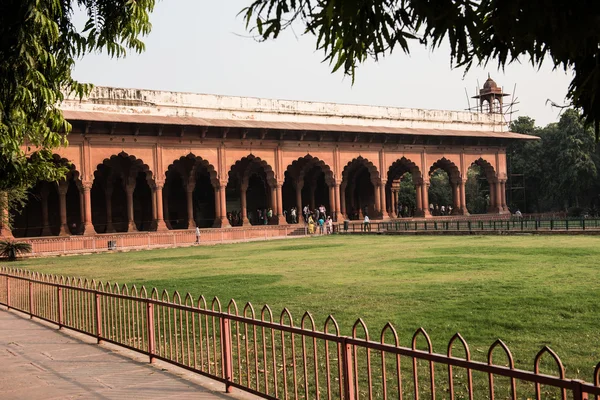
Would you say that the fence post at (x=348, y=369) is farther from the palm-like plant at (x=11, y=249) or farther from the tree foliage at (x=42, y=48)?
the palm-like plant at (x=11, y=249)

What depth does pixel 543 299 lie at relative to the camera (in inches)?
298

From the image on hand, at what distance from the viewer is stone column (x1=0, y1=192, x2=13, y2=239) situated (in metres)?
17.7

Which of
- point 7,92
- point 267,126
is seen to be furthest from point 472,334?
point 267,126

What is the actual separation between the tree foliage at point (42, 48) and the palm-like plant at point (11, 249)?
14.0 metres

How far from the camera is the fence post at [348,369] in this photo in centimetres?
347

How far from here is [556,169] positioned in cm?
3841

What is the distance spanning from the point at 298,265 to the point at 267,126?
47.2 ft

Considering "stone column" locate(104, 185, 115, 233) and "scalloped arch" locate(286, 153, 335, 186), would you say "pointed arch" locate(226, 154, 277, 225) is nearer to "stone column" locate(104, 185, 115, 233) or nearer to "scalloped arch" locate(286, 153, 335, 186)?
"scalloped arch" locate(286, 153, 335, 186)

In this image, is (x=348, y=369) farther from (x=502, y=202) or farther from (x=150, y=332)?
(x=502, y=202)

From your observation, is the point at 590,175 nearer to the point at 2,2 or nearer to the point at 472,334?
the point at 472,334

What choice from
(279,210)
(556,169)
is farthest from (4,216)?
(556,169)

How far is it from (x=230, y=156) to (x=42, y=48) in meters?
22.3

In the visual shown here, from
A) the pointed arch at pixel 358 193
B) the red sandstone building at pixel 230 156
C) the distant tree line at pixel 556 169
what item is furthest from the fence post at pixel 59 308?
the distant tree line at pixel 556 169

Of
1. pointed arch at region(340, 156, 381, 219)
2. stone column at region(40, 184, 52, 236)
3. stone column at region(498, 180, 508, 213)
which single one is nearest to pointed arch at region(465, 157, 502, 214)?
stone column at region(498, 180, 508, 213)
